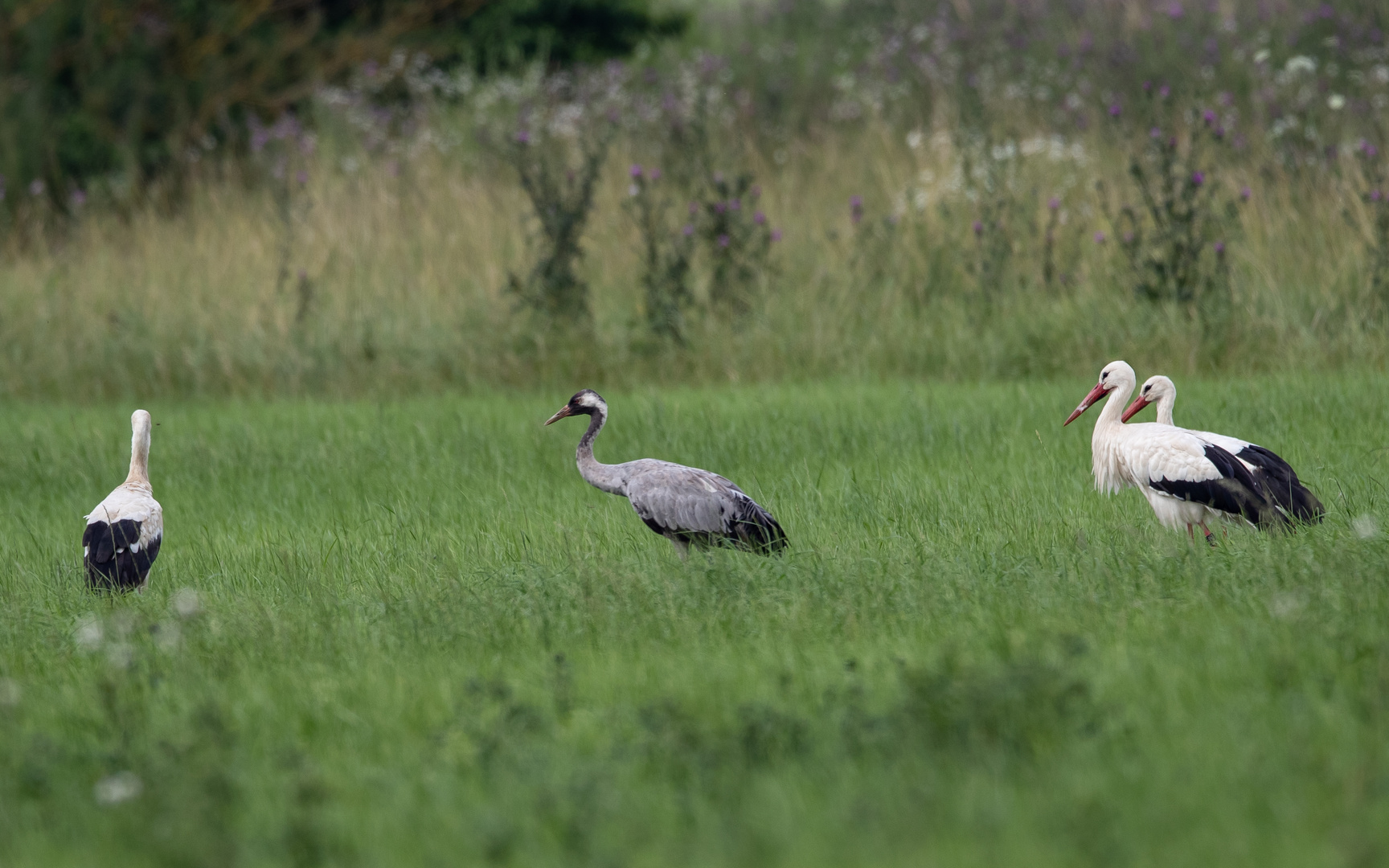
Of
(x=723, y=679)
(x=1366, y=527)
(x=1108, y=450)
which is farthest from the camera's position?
(x=1108, y=450)

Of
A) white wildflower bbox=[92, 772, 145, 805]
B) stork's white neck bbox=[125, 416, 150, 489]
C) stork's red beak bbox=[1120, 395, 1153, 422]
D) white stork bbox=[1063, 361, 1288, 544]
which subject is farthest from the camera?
stork's red beak bbox=[1120, 395, 1153, 422]

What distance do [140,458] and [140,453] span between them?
0.12 ft

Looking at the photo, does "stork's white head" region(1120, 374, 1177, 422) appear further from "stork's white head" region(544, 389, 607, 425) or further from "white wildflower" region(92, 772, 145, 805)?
"white wildflower" region(92, 772, 145, 805)

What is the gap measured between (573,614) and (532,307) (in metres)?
6.59

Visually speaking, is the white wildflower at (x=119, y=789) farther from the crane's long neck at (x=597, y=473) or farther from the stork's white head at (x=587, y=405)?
the stork's white head at (x=587, y=405)

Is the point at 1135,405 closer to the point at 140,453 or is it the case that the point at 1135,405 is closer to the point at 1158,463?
the point at 1158,463

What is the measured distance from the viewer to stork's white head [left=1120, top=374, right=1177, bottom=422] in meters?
7.30

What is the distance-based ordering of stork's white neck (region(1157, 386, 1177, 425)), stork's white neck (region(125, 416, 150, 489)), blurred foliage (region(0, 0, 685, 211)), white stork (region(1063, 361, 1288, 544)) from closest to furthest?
white stork (region(1063, 361, 1288, 544)), stork's white neck (region(125, 416, 150, 489)), stork's white neck (region(1157, 386, 1177, 425)), blurred foliage (region(0, 0, 685, 211))

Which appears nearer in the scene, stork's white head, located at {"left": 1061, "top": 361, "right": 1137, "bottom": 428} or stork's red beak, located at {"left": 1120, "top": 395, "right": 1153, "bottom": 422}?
stork's red beak, located at {"left": 1120, "top": 395, "right": 1153, "bottom": 422}

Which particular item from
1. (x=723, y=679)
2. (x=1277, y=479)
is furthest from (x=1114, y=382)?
(x=723, y=679)

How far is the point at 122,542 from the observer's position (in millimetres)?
6164

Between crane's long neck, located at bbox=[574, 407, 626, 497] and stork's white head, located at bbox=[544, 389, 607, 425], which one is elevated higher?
stork's white head, located at bbox=[544, 389, 607, 425]

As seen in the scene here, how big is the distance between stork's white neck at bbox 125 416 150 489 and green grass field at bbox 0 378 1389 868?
42 centimetres

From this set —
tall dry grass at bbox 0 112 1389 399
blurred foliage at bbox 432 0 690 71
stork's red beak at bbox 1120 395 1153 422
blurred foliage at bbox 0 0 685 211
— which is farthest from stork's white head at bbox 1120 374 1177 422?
blurred foliage at bbox 432 0 690 71
